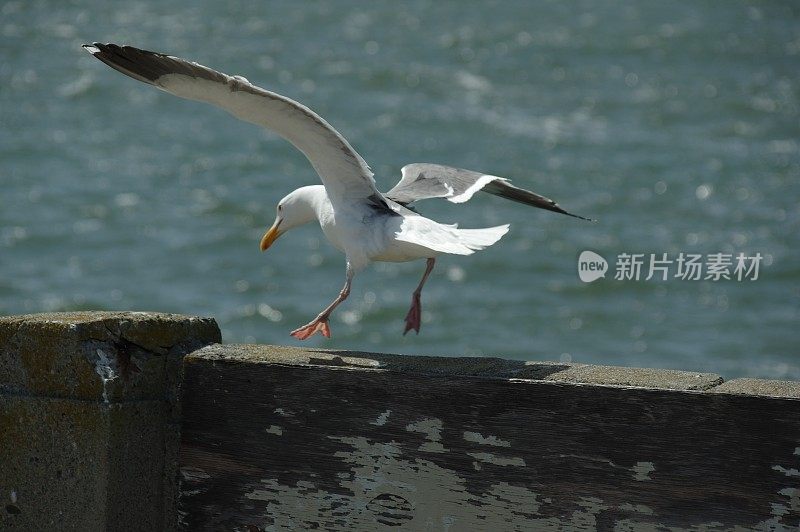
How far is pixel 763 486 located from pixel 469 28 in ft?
65.0

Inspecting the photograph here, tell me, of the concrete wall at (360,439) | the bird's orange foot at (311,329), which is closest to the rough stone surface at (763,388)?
the concrete wall at (360,439)

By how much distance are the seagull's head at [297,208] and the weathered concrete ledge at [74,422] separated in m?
1.95

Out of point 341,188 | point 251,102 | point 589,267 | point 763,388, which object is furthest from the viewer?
point 589,267

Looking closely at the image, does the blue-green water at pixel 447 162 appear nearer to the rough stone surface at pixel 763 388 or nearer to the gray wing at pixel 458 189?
the gray wing at pixel 458 189

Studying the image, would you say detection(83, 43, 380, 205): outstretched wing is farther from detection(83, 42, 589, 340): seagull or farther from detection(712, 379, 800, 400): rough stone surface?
detection(712, 379, 800, 400): rough stone surface

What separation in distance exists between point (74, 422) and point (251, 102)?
4.84ft

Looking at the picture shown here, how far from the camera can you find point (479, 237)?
13.4 ft

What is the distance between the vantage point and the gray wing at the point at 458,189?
454cm

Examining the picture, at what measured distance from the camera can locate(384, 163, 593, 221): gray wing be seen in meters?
4.54

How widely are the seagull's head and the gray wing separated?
0.96 feet

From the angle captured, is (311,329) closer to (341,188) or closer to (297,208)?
(341,188)

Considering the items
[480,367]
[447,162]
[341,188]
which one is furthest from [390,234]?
[447,162]

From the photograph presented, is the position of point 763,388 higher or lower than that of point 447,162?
lower

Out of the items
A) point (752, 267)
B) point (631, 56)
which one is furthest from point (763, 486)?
point (631, 56)
